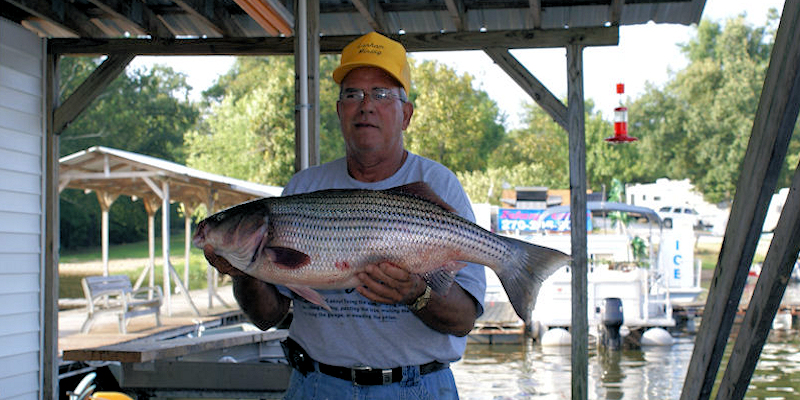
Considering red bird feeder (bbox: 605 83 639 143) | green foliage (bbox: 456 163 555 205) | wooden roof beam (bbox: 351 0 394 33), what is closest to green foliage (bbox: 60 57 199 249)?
green foliage (bbox: 456 163 555 205)

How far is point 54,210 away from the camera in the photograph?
7.18m

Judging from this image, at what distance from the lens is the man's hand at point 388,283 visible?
237 cm

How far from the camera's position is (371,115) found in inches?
107

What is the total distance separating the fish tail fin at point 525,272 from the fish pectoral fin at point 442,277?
0.50 ft

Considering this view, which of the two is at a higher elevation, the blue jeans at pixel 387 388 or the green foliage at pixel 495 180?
the green foliage at pixel 495 180

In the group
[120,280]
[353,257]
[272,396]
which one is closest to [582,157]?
[272,396]

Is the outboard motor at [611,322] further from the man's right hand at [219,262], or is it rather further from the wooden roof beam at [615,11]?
the man's right hand at [219,262]

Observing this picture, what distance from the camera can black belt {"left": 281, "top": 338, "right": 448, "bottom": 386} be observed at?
102 inches

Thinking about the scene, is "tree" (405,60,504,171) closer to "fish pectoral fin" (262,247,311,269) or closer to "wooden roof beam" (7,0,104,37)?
"wooden roof beam" (7,0,104,37)

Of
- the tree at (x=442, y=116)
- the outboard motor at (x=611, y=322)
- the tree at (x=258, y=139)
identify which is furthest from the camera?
the tree at (x=258, y=139)

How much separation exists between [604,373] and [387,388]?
48.2 ft

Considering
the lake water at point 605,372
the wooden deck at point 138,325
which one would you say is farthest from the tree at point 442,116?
the wooden deck at point 138,325

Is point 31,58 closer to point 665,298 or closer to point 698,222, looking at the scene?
point 665,298

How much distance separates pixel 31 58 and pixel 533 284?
598cm
